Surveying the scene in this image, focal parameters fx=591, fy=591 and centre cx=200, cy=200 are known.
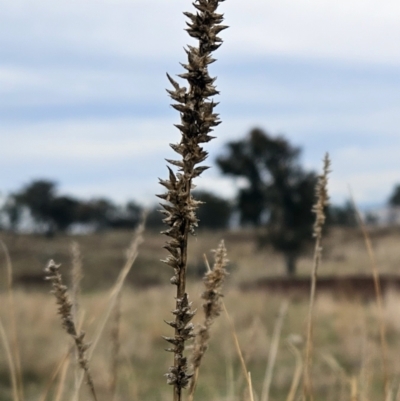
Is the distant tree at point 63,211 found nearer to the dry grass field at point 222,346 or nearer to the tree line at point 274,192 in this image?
the tree line at point 274,192

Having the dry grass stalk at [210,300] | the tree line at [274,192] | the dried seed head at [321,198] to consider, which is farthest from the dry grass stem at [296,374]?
the tree line at [274,192]

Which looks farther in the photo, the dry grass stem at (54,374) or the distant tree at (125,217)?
the distant tree at (125,217)

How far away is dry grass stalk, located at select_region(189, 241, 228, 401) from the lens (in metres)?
0.77

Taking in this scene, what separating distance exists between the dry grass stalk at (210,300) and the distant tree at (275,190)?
26.2 m

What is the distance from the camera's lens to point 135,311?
48.6ft

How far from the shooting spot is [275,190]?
2814 cm

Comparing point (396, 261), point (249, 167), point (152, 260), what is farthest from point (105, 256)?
point (396, 261)

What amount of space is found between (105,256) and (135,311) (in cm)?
2670

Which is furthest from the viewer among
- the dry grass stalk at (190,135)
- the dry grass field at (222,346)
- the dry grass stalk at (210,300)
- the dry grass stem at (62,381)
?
the dry grass field at (222,346)

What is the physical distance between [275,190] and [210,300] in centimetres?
2758

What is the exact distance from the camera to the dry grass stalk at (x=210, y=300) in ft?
2.52

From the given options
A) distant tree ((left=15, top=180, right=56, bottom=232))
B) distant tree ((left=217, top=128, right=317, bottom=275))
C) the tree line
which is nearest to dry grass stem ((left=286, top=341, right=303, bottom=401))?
the tree line

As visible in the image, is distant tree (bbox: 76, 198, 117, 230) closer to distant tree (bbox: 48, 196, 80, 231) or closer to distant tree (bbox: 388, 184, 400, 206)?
distant tree (bbox: 48, 196, 80, 231)

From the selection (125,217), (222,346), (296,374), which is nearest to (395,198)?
(125,217)
